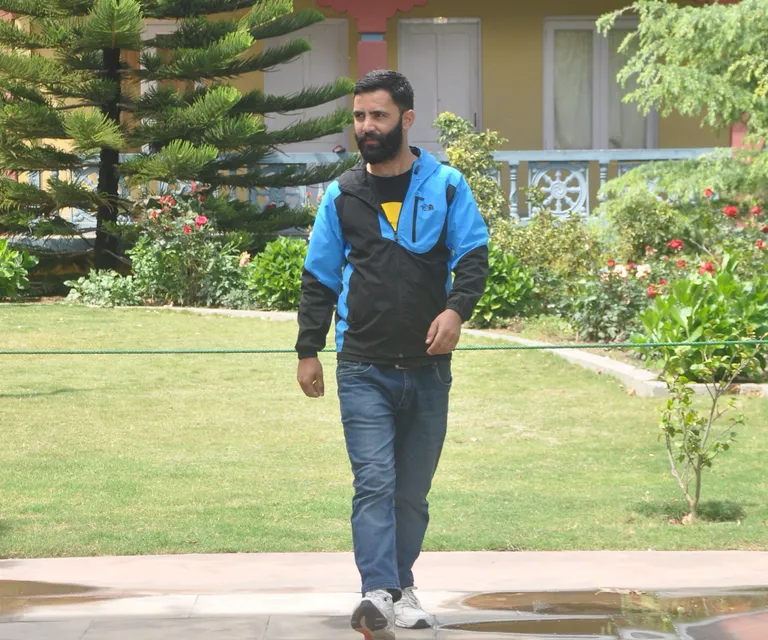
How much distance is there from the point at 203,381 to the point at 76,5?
568cm

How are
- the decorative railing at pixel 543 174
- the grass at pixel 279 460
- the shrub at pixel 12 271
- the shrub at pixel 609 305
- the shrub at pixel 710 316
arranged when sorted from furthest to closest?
1. the decorative railing at pixel 543 174
2. the shrub at pixel 12 271
3. the shrub at pixel 609 305
4. the shrub at pixel 710 316
5. the grass at pixel 279 460

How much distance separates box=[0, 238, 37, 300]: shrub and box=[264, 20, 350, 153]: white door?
4.78 m

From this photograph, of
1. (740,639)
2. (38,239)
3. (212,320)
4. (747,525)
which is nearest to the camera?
(740,639)

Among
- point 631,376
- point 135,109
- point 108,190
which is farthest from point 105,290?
point 631,376

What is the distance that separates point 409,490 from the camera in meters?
4.60

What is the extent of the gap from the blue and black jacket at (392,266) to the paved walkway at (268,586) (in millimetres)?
936

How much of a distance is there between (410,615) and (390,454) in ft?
1.81

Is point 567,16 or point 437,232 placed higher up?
point 567,16

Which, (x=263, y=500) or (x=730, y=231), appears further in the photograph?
(x=730, y=231)

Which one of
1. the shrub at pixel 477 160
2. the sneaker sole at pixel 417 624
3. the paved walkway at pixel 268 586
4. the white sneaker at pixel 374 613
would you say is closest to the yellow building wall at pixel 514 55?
the shrub at pixel 477 160

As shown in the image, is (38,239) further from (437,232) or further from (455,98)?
(437,232)

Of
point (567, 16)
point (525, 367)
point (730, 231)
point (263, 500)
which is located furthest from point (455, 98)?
point (263, 500)

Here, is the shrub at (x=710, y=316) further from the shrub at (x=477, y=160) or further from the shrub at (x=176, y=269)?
the shrub at (x=176, y=269)

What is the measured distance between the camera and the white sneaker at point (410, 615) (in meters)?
4.48
